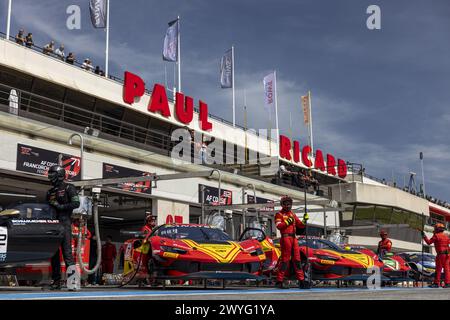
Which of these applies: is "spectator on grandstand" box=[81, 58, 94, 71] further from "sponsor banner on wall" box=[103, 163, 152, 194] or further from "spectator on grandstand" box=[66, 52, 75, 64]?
"sponsor banner on wall" box=[103, 163, 152, 194]

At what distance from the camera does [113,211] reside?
28.3 meters

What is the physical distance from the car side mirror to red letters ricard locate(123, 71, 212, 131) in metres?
18.4

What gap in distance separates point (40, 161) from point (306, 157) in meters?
29.0

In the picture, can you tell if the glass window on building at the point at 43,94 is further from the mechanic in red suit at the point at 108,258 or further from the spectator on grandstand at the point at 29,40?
the mechanic in red suit at the point at 108,258

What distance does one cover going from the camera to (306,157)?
45.3 meters

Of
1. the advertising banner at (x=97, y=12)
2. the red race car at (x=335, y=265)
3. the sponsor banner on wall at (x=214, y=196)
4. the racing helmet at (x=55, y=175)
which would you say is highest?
the advertising banner at (x=97, y=12)

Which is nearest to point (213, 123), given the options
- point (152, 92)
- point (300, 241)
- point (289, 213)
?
point (152, 92)

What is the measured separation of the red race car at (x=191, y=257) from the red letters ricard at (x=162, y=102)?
16.6 meters

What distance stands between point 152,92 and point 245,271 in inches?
761

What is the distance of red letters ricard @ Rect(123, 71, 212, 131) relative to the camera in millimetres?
27719

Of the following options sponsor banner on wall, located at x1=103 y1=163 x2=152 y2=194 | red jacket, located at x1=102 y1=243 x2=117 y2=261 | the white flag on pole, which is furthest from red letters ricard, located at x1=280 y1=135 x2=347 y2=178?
red jacket, located at x1=102 y1=243 x2=117 y2=261

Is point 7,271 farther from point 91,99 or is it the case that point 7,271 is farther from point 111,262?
point 91,99

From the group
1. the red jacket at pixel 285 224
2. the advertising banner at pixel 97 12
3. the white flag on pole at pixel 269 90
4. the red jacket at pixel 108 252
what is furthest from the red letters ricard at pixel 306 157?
the red jacket at pixel 285 224

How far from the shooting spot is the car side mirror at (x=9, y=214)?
932 centimetres
